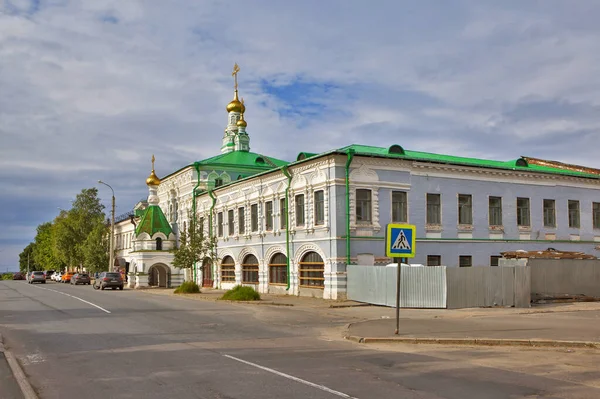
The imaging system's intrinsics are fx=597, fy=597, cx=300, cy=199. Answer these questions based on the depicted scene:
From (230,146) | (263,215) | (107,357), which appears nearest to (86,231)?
(230,146)

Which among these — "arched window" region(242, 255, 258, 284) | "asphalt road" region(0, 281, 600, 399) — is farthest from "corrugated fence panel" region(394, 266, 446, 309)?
"arched window" region(242, 255, 258, 284)

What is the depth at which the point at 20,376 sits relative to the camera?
951 cm

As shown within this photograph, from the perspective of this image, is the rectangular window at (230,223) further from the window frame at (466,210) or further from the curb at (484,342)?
the curb at (484,342)

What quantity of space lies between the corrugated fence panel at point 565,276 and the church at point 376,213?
6274 millimetres

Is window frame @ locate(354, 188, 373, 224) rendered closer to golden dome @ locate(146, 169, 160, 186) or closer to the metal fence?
the metal fence

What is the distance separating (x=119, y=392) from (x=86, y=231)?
79.3m

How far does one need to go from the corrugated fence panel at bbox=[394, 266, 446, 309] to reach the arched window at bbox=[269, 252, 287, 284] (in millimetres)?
10453

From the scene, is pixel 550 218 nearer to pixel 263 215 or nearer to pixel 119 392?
pixel 263 215

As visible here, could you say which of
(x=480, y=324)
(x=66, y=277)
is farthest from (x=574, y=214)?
(x=66, y=277)

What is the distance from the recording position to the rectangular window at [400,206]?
30.6m

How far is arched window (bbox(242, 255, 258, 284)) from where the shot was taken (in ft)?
121

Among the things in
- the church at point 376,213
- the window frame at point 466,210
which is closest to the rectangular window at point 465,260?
the church at point 376,213

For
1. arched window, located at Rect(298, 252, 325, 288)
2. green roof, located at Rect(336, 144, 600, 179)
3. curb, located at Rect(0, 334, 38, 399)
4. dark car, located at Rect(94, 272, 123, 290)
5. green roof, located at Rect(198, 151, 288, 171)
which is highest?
green roof, located at Rect(198, 151, 288, 171)

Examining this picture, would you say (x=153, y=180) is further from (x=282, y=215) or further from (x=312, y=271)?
(x=312, y=271)
